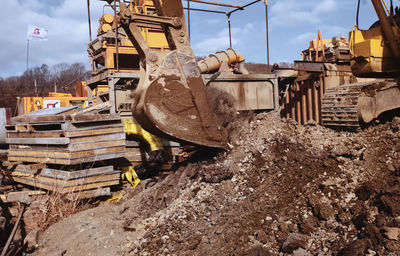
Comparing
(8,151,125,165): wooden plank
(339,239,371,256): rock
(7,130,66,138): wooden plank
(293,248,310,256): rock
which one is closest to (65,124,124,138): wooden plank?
(7,130,66,138): wooden plank

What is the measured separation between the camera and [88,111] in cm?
706

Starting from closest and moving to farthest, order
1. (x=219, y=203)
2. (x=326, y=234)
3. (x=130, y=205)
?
(x=326, y=234) < (x=219, y=203) < (x=130, y=205)

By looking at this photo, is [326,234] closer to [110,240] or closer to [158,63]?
[110,240]

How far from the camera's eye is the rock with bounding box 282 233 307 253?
3.01 meters

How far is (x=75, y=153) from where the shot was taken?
5211mm

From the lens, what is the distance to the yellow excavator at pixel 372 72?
529cm

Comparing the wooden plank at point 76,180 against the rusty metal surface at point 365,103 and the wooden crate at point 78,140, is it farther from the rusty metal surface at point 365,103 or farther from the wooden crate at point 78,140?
the rusty metal surface at point 365,103

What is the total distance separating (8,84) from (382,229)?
53080 millimetres

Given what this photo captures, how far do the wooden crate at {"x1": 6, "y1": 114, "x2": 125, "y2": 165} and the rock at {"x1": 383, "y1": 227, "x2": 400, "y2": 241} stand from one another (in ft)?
12.6

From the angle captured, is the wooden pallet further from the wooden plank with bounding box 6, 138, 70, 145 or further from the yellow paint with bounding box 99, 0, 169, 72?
the yellow paint with bounding box 99, 0, 169, 72

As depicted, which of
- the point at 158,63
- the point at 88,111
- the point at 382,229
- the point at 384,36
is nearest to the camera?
the point at 382,229

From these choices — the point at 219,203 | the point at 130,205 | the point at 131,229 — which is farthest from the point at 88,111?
the point at 219,203

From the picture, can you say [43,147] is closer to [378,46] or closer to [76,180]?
[76,180]

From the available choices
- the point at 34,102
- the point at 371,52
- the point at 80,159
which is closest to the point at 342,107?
the point at 371,52
